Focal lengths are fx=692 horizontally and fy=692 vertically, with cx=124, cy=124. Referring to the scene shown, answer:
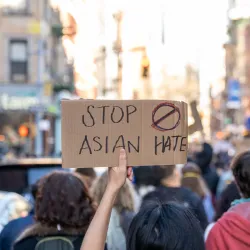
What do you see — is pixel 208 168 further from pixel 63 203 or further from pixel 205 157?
pixel 63 203

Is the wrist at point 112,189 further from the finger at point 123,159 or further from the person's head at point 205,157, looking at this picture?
the person's head at point 205,157

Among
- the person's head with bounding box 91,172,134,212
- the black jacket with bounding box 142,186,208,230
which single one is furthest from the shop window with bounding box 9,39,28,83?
the person's head with bounding box 91,172,134,212

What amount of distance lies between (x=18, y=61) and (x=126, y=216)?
98.6 feet

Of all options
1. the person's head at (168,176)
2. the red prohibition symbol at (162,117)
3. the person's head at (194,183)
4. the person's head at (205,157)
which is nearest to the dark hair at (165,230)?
the red prohibition symbol at (162,117)

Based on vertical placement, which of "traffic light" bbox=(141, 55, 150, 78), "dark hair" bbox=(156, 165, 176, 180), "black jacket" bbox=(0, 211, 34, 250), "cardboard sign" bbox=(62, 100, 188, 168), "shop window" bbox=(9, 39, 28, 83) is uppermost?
"shop window" bbox=(9, 39, 28, 83)

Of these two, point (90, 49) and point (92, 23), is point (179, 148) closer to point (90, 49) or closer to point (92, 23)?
point (90, 49)

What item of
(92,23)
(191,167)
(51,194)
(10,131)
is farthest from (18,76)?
(92,23)

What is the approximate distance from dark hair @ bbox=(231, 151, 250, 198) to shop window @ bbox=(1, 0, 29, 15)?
32364mm

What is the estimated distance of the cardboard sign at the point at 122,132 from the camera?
3273mm

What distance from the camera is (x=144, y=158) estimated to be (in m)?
3.33

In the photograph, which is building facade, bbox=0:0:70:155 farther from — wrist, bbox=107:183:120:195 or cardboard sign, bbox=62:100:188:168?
wrist, bbox=107:183:120:195

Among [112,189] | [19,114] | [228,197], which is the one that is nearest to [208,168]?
[228,197]

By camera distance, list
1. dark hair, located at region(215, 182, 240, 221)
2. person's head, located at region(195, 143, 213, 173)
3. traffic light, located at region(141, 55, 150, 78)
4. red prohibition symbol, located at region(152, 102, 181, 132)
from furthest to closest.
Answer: traffic light, located at region(141, 55, 150, 78), person's head, located at region(195, 143, 213, 173), dark hair, located at region(215, 182, 240, 221), red prohibition symbol, located at region(152, 102, 181, 132)

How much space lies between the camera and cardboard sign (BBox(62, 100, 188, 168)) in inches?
129
